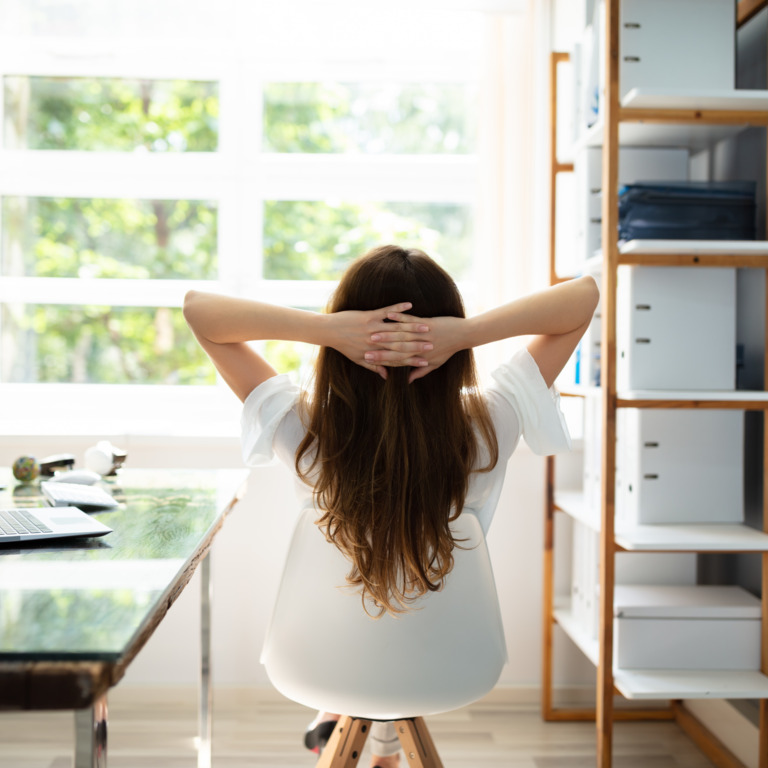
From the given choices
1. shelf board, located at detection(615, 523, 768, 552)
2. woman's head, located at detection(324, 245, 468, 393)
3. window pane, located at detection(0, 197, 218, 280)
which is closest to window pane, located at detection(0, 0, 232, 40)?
window pane, located at detection(0, 197, 218, 280)

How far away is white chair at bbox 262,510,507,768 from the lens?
119 cm

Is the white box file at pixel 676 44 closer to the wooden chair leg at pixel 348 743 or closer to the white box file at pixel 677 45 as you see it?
the white box file at pixel 677 45

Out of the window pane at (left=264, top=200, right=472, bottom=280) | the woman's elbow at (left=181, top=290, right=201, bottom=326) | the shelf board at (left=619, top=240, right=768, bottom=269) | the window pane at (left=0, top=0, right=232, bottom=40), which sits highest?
the window pane at (left=0, top=0, right=232, bottom=40)

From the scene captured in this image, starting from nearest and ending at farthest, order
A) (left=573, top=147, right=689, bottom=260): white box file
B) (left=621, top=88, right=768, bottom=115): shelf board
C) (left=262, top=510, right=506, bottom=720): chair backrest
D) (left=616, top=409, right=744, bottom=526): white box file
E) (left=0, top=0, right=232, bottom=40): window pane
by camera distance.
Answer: (left=262, top=510, right=506, bottom=720): chair backrest
(left=621, top=88, right=768, bottom=115): shelf board
(left=616, top=409, right=744, bottom=526): white box file
(left=573, top=147, right=689, bottom=260): white box file
(left=0, top=0, right=232, bottom=40): window pane

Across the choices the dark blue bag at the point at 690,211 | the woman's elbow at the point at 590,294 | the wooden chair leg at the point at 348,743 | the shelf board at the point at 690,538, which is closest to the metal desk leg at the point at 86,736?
the wooden chair leg at the point at 348,743

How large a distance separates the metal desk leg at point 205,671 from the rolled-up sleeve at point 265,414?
648 millimetres

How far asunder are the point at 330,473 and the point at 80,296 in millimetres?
1968

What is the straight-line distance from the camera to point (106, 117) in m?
2.85

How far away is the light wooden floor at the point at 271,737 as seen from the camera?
7.13 feet

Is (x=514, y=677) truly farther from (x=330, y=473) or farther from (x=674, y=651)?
(x=330, y=473)

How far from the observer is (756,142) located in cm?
203

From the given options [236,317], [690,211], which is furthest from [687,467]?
[236,317]

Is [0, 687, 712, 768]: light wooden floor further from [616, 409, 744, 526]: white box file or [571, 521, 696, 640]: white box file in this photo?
[616, 409, 744, 526]: white box file

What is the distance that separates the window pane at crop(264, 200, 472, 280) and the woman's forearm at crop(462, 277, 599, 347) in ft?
4.88
